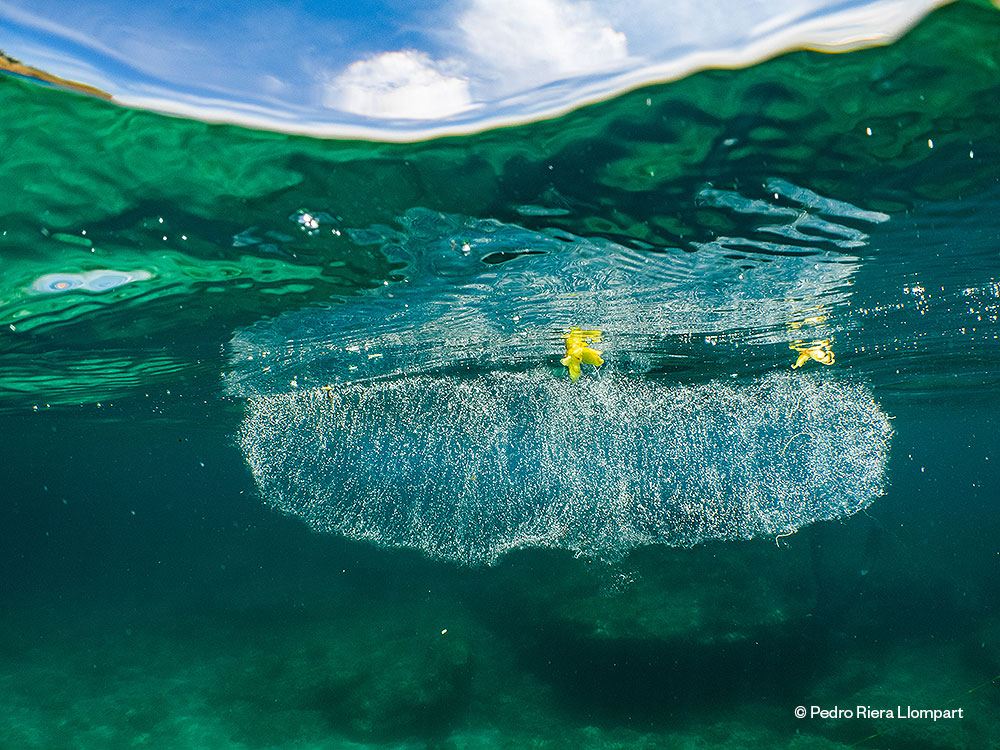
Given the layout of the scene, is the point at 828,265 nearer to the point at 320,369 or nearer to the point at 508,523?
the point at 320,369

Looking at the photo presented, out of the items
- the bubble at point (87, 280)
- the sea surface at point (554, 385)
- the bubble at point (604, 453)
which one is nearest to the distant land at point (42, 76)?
the sea surface at point (554, 385)

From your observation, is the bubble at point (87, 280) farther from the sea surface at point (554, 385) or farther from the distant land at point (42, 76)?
the distant land at point (42, 76)

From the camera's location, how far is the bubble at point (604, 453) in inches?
844

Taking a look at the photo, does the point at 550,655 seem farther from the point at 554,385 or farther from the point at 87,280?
the point at 87,280

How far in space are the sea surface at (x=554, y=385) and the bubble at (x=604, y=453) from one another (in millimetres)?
228

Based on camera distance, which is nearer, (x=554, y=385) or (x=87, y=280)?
(x=87, y=280)

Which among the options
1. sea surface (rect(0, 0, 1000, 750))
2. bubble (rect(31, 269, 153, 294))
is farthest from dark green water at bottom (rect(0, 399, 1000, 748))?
bubble (rect(31, 269, 153, 294))

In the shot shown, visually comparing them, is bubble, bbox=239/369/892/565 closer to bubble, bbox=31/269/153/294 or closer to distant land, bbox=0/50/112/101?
bubble, bbox=31/269/153/294

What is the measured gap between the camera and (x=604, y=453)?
71.5 feet

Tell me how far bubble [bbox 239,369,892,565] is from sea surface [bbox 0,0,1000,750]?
0.75ft

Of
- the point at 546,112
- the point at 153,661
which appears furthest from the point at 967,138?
the point at 153,661

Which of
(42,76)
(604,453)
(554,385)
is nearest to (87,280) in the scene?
(42,76)

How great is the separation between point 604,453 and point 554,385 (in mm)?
3341

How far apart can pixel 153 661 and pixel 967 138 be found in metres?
31.5
